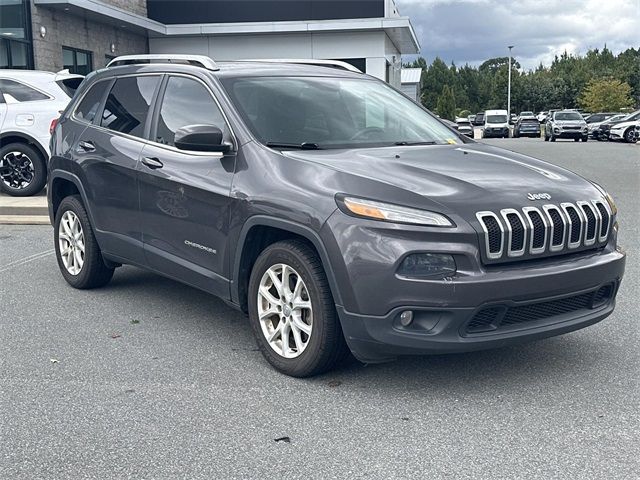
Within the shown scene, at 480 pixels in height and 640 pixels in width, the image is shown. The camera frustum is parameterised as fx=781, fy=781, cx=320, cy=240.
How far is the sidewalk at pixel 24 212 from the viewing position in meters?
10.2

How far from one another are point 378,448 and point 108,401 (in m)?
1.50

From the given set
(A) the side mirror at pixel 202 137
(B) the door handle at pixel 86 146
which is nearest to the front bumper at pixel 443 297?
(A) the side mirror at pixel 202 137

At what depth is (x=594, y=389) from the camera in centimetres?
418

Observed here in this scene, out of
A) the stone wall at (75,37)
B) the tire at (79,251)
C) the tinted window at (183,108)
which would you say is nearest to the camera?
the tinted window at (183,108)

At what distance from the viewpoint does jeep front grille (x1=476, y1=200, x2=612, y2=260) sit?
3877 millimetres

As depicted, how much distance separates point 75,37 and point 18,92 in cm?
1109

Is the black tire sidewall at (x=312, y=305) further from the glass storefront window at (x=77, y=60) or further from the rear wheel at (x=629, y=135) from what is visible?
the rear wheel at (x=629, y=135)

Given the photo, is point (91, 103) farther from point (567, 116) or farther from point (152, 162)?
point (567, 116)

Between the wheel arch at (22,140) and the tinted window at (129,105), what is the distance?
5667 millimetres

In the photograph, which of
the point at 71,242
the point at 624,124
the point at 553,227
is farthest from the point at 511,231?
the point at 624,124

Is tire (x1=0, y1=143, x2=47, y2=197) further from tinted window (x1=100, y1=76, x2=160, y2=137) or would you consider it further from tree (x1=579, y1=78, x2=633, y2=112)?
tree (x1=579, y1=78, x2=633, y2=112)

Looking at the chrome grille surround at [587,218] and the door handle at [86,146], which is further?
the door handle at [86,146]

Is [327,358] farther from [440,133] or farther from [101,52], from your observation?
[101,52]

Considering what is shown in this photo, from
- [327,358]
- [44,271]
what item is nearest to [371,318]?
[327,358]
